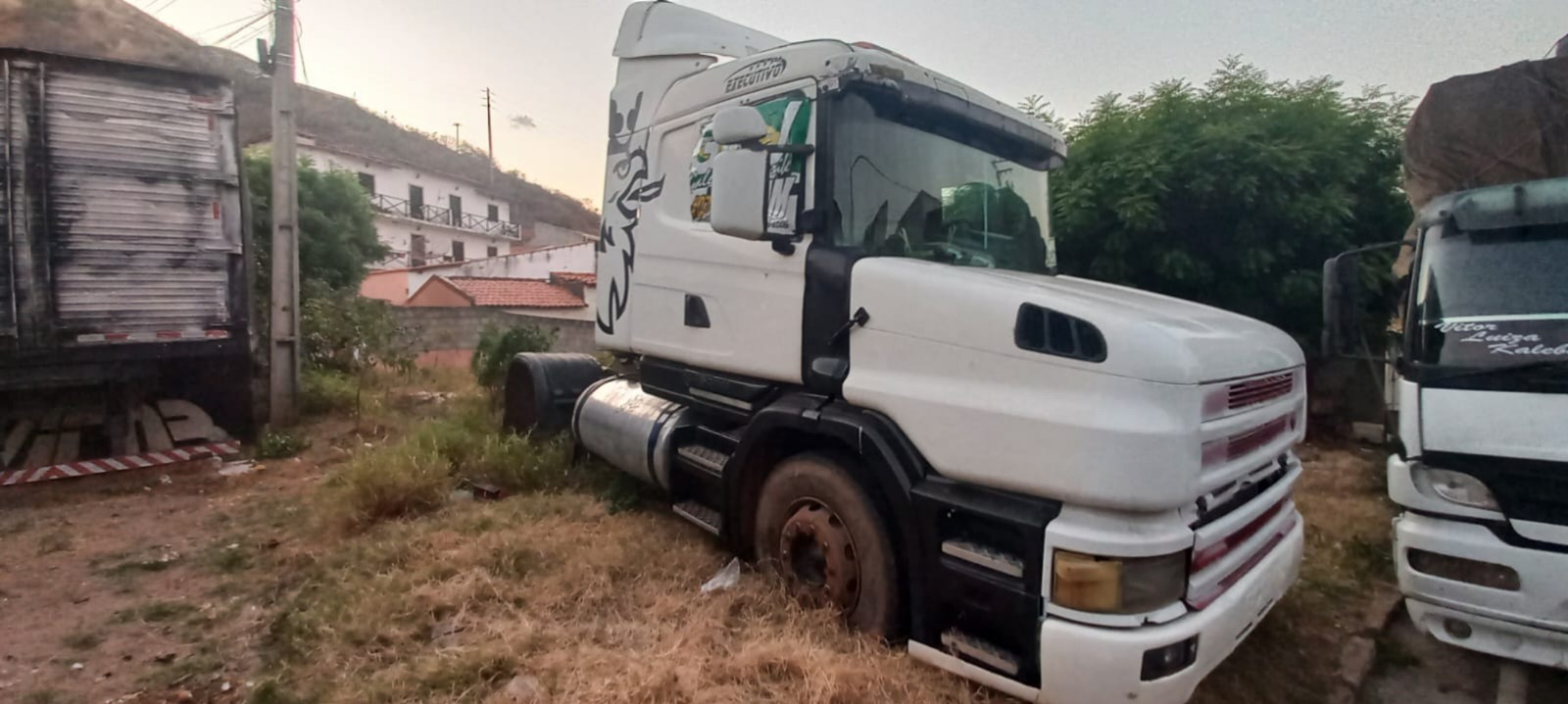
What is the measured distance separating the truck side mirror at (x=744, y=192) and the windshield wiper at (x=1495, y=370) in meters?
2.86

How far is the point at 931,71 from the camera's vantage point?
347 centimetres

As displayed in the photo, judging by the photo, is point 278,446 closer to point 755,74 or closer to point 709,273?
point 709,273

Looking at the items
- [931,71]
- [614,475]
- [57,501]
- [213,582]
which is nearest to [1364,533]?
[931,71]

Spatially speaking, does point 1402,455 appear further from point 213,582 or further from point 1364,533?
point 213,582

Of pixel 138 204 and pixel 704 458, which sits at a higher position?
pixel 138 204

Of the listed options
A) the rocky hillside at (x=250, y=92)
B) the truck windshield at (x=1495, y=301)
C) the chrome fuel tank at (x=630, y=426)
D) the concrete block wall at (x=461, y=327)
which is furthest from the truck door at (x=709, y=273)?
the concrete block wall at (x=461, y=327)

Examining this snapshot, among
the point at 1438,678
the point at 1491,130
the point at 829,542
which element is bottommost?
the point at 1438,678

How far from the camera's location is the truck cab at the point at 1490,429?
2826 millimetres

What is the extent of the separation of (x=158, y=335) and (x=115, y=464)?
109 cm

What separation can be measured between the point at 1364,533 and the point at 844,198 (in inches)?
172

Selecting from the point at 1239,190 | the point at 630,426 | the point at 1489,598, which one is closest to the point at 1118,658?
the point at 1489,598

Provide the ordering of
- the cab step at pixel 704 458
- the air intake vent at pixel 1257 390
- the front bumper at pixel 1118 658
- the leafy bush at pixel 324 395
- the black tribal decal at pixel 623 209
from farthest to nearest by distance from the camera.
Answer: the leafy bush at pixel 324 395 < the black tribal decal at pixel 623 209 < the cab step at pixel 704 458 < the air intake vent at pixel 1257 390 < the front bumper at pixel 1118 658

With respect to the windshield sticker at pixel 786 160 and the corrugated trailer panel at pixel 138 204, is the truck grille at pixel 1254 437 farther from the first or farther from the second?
the corrugated trailer panel at pixel 138 204

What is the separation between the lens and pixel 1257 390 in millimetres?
2738
